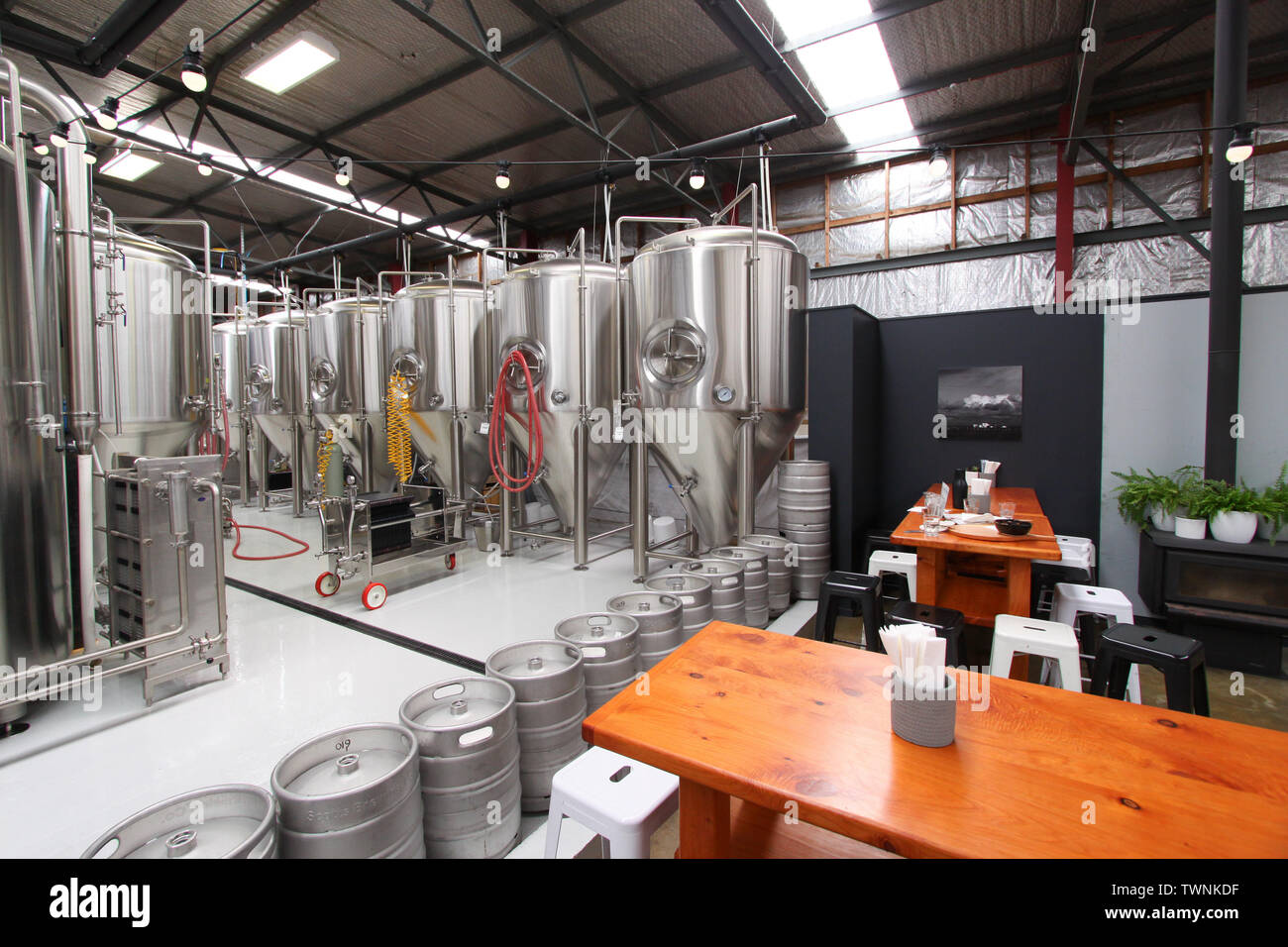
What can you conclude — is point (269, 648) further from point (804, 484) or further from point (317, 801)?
point (804, 484)

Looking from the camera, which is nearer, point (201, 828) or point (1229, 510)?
point (201, 828)

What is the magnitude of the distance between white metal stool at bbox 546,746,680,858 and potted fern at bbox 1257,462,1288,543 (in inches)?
182

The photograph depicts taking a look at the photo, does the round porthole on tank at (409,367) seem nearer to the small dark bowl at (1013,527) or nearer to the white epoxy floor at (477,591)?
the white epoxy floor at (477,591)

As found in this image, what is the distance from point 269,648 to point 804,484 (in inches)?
153

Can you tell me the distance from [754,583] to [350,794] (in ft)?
9.00

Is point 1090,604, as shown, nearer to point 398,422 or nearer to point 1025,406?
point 1025,406

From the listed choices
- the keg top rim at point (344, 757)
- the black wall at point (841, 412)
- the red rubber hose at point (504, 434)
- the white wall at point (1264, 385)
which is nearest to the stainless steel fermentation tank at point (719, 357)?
the black wall at point (841, 412)

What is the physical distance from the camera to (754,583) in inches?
149

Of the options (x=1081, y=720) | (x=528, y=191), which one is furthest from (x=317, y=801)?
(x=528, y=191)

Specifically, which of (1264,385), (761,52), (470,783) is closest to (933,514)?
(470,783)

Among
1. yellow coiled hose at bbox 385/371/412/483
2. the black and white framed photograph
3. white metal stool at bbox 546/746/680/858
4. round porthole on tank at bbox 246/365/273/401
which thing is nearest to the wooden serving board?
white metal stool at bbox 546/746/680/858

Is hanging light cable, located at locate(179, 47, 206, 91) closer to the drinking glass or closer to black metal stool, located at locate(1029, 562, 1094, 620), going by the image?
the drinking glass
